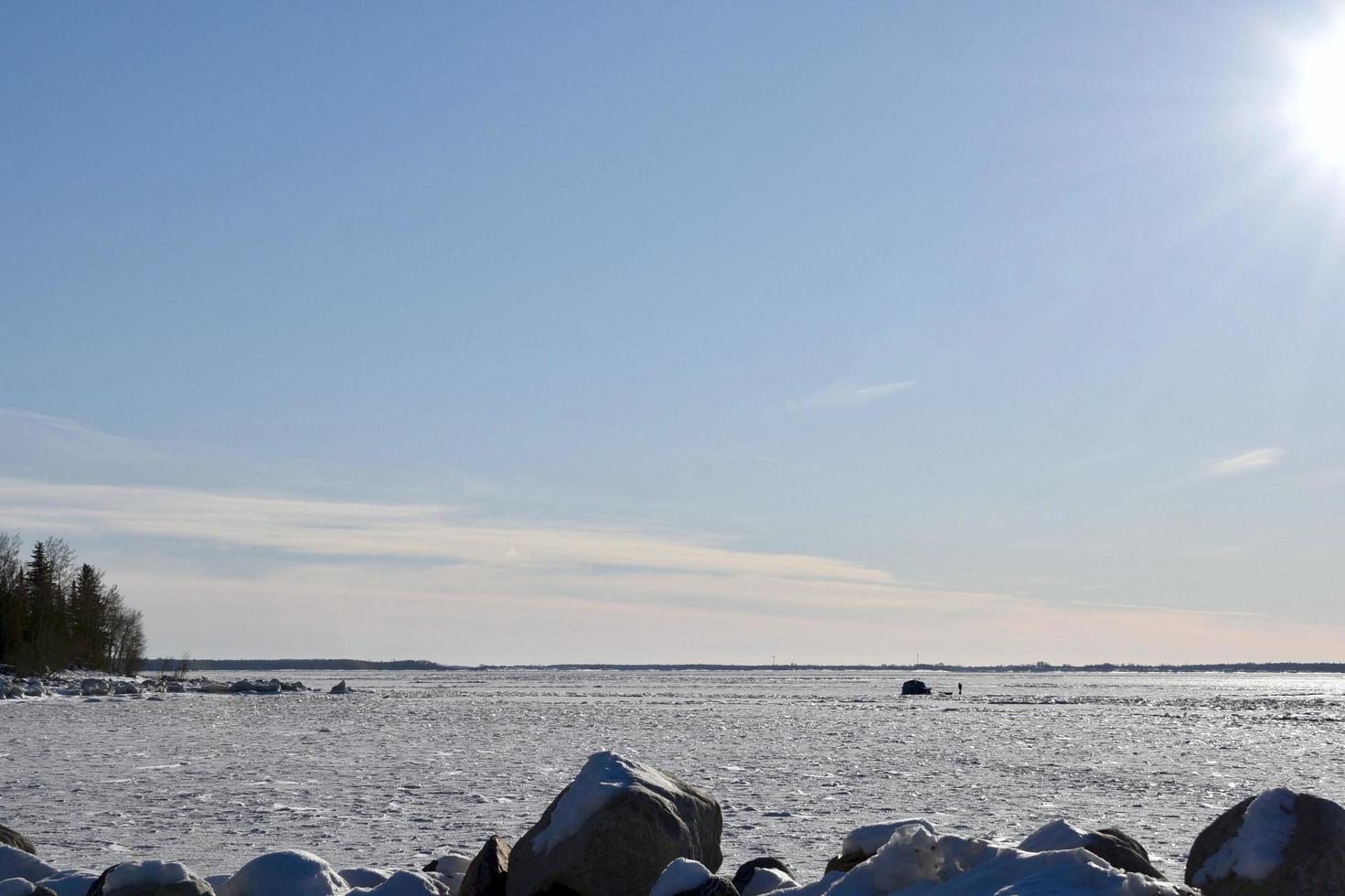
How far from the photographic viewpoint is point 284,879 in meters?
6.98

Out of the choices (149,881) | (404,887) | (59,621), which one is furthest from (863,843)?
(59,621)

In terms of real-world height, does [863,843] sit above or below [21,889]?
above

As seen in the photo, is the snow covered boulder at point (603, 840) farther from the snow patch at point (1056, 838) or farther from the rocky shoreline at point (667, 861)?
the snow patch at point (1056, 838)

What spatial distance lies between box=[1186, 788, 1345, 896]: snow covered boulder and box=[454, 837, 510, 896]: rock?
4076mm

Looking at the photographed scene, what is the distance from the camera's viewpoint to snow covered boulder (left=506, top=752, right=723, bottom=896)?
23.7 feet

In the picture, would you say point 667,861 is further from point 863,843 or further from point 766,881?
point 863,843

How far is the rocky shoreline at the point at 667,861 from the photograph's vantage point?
5789 mm

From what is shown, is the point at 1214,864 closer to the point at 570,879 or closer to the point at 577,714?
the point at 570,879

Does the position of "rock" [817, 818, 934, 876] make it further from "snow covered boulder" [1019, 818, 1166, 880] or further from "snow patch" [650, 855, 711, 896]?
"snow patch" [650, 855, 711, 896]

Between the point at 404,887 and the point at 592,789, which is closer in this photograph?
the point at 404,887

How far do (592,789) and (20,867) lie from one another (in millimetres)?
3716

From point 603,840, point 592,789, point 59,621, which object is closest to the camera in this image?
point 603,840

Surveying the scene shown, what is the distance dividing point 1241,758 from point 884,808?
10.2 m

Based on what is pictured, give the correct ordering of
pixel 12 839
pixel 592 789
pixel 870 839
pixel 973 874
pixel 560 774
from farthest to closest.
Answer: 1. pixel 560 774
2. pixel 12 839
3. pixel 592 789
4. pixel 870 839
5. pixel 973 874
